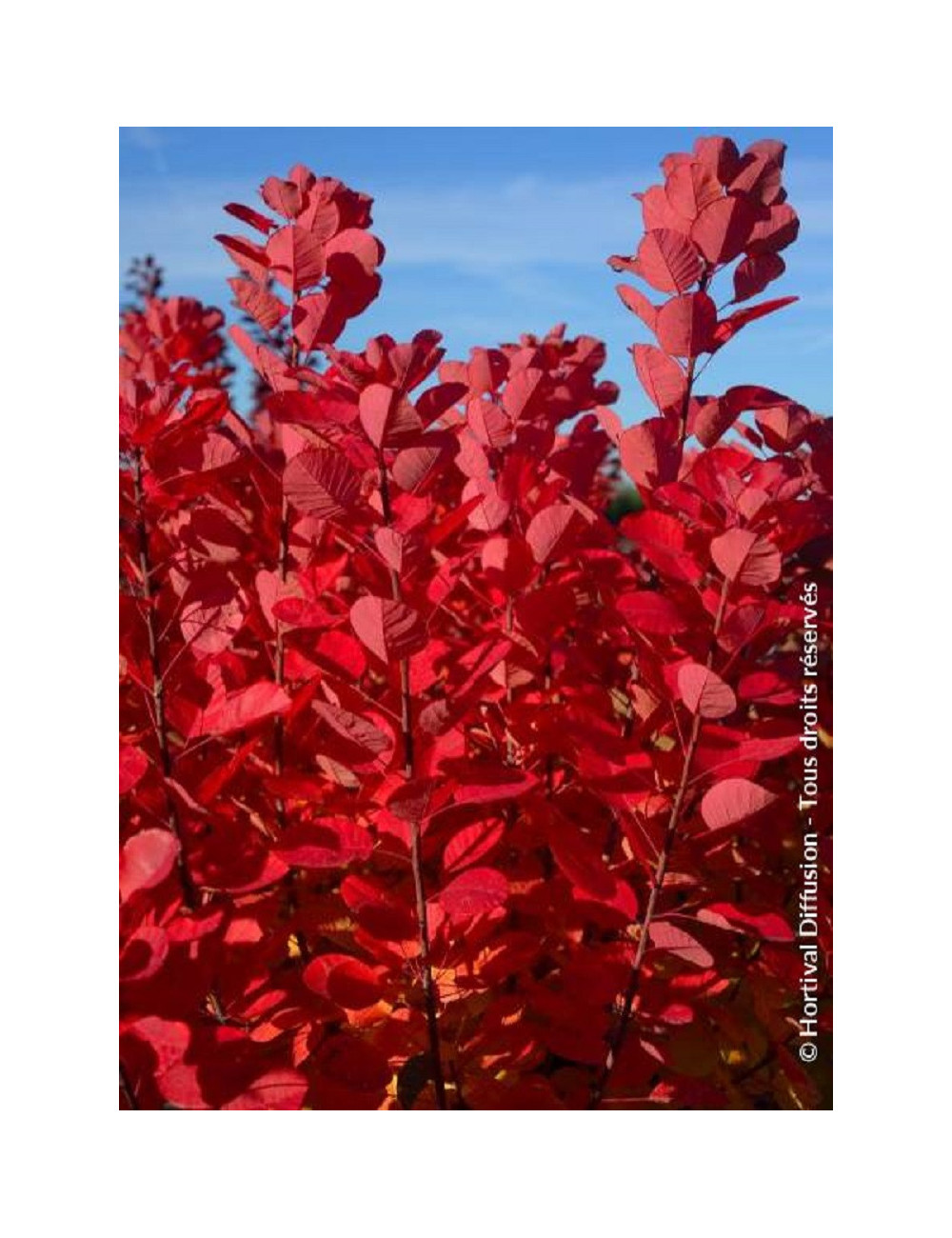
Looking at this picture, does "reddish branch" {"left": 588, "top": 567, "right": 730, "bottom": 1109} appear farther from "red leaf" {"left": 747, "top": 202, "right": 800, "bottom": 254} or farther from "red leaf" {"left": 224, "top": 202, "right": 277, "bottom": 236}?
"red leaf" {"left": 224, "top": 202, "right": 277, "bottom": 236}

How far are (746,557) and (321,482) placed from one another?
350mm

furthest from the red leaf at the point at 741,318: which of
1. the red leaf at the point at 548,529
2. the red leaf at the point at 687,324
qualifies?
the red leaf at the point at 548,529

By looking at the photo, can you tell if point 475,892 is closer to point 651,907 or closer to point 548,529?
point 651,907

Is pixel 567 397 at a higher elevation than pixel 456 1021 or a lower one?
higher

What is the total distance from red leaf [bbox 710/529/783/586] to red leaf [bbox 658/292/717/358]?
0.80 feet

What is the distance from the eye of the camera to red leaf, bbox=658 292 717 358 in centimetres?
109

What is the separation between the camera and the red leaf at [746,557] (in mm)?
936

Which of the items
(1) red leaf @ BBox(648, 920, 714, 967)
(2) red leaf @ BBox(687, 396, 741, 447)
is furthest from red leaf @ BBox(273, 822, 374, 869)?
(2) red leaf @ BBox(687, 396, 741, 447)

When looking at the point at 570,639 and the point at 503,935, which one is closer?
the point at 503,935

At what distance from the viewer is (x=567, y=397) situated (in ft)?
4.56

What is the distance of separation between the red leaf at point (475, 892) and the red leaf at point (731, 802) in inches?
7.5

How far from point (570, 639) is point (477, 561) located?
164 mm

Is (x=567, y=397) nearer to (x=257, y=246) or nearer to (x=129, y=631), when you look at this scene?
(x=257, y=246)
